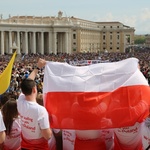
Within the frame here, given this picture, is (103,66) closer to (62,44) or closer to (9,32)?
(9,32)

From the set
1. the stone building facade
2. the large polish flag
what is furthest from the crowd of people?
the stone building facade

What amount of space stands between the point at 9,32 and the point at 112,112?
287ft

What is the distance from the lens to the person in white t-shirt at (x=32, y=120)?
4742mm

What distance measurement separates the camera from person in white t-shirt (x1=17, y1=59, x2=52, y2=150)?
4742 mm

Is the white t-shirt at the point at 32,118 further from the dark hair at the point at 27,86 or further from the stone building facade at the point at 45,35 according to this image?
the stone building facade at the point at 45,35

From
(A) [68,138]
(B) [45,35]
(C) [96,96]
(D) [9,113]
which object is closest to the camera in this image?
(C) [96,96]

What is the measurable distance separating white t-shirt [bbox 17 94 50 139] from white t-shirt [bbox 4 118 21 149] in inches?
12.8

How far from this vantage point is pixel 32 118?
4.80m

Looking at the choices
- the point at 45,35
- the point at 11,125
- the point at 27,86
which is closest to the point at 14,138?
the point at 11,125

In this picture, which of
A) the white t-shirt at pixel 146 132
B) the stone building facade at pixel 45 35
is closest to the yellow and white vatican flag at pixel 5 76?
the white t-shirt at pixel 146 132

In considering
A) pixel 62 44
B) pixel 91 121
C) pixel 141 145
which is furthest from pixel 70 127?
pixel 62 44

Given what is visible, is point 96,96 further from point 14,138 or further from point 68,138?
point 14,138

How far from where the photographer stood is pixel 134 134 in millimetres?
5098

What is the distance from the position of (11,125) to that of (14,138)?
0.30 meters
